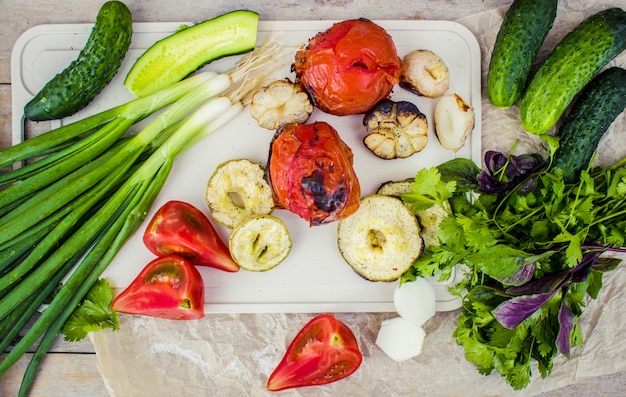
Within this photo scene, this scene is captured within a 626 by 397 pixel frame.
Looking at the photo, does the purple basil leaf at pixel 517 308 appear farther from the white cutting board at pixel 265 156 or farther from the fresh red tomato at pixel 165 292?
the fresh red tomato at pixel 165 292

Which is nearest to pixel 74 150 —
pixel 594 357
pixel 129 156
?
pixel 129 156

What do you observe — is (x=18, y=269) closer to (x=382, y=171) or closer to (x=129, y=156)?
(x=129, y=156)

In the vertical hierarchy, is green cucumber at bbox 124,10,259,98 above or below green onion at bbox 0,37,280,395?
above

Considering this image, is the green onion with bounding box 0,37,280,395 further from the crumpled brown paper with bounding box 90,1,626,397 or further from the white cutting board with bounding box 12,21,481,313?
the crumpled brown paper with bounding box 90,1,626,397

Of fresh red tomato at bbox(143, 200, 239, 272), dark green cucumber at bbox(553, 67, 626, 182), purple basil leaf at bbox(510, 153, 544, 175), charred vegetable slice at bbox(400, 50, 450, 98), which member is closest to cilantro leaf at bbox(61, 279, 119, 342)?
fresh red tomato at bbox(143, 200, 239, 272)

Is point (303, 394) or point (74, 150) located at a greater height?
point (74, 150)

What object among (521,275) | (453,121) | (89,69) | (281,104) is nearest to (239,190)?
(281,104)
